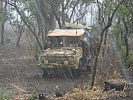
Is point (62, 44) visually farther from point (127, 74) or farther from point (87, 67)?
point (127, 74)

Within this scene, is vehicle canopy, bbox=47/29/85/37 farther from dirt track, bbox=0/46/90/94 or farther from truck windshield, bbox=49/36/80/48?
dirt track, bbox=0/46/90/94

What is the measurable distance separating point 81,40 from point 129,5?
2857 mm

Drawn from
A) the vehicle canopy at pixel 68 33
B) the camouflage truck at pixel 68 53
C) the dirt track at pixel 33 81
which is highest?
the vehicle canopy at pixel 68 33

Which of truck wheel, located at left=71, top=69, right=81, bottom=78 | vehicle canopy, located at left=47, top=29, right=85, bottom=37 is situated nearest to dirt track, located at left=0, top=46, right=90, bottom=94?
truck wheel, located at left=71, top=69, right=81, bottom=78

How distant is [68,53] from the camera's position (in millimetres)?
16609

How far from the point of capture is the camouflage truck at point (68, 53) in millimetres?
16361

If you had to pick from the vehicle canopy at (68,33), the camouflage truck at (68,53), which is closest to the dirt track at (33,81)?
the camouflage truck at (68,53)

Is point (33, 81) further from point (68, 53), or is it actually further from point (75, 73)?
point (75, 73)

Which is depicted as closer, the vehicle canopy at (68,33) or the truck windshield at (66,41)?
the vehicle canopy at (68,33)

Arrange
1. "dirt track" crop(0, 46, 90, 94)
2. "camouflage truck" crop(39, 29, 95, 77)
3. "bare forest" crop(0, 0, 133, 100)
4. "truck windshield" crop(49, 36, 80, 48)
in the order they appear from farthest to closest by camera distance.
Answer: "truck windshield" crop(49, 36, 80, 48) → "camouflage truck" crop(39, 29, 95, 77) → "dirt track" crop(0, 46, 90, 94) → "bare forest" crop(0, 0, 133, 100)

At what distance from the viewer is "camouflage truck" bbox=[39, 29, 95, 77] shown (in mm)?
16361

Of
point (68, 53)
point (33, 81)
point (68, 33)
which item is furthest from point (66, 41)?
point (33, 81)

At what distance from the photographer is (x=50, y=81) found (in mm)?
16266

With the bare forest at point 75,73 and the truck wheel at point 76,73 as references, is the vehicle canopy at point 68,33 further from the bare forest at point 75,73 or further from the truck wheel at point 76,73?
the truck wheel at point 76,73
